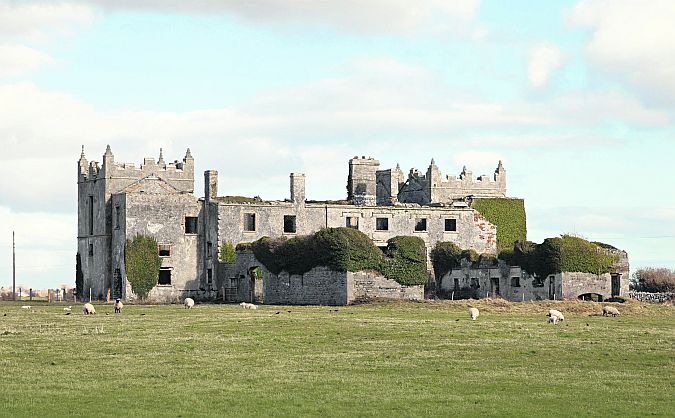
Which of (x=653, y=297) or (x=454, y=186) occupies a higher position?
(x=454, y=186)

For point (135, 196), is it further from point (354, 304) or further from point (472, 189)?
point (472, 189)

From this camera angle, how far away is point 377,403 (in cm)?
2539

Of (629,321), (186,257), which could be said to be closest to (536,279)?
(629,321)

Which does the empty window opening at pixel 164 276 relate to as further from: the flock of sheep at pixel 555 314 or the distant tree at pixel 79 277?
the flock of sheep at pixel 555 314

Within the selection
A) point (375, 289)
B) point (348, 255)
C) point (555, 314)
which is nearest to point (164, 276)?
point (348, 255)

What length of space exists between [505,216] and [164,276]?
29.6 meters

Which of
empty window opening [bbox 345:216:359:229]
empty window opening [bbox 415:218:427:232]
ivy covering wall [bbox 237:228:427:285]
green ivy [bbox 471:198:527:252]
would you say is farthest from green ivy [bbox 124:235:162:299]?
green ivy [bbox 471:198:527:252]

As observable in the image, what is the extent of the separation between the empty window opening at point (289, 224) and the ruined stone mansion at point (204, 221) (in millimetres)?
79

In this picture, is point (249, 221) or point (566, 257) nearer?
point (566, 257)

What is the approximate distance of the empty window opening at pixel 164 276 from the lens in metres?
89.9

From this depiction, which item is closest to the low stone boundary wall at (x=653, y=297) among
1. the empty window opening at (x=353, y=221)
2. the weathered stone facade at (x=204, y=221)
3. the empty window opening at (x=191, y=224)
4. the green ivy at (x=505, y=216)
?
the weathered stone facade at (x=204, y=221)

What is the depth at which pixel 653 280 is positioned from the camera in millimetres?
94250

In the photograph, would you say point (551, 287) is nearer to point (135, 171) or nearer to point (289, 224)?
point (289, 224)

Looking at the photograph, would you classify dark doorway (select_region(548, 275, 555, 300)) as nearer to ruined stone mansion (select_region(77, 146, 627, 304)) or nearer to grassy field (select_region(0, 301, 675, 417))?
ruined stone mansion (select_region(77, 146, 627, 304))
